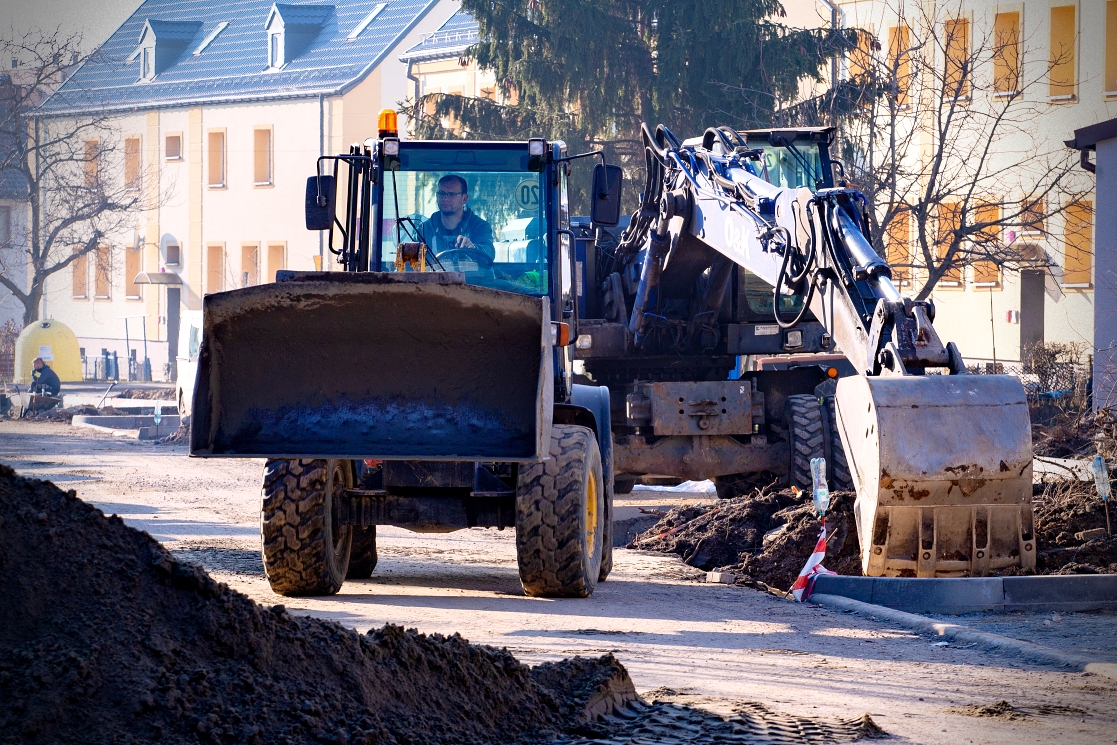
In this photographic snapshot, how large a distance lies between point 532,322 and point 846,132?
20.3m

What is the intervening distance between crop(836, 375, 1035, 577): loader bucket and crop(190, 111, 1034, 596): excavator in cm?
1

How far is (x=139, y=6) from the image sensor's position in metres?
53.9

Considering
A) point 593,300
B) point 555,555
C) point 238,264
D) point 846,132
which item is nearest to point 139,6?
point 238,264

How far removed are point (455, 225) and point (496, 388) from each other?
1.75 meters

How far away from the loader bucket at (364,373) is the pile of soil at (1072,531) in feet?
11.8

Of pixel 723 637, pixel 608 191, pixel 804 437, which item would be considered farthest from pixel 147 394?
pixel 723 637

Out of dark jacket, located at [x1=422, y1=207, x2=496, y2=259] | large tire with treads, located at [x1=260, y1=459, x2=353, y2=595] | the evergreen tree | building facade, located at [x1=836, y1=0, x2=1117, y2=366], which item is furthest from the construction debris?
the evergreen tree

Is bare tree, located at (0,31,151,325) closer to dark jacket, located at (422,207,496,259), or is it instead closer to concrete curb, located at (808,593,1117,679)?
dark jacket, located at (422,207,496,259)

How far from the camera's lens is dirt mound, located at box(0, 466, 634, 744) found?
15.0ft

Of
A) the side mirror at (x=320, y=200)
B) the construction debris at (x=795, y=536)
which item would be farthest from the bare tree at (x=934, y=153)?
the side mirror at (x=320, y=200)

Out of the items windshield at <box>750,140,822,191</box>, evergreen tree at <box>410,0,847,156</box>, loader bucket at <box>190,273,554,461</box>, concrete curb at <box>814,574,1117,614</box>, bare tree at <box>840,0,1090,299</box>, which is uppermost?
evergreen tree at <box>410,0,847,156</box>

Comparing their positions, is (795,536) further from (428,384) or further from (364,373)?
(364,373)

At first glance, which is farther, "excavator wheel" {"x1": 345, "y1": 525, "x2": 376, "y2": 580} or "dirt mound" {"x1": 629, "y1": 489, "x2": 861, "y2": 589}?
"dirt mound" {"x1": 629, "y1": 489, "x2": 861, "y2": 589}

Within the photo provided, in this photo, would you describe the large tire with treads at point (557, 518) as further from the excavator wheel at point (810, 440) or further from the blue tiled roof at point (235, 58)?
the blue tiled roof at point (235, 58)
